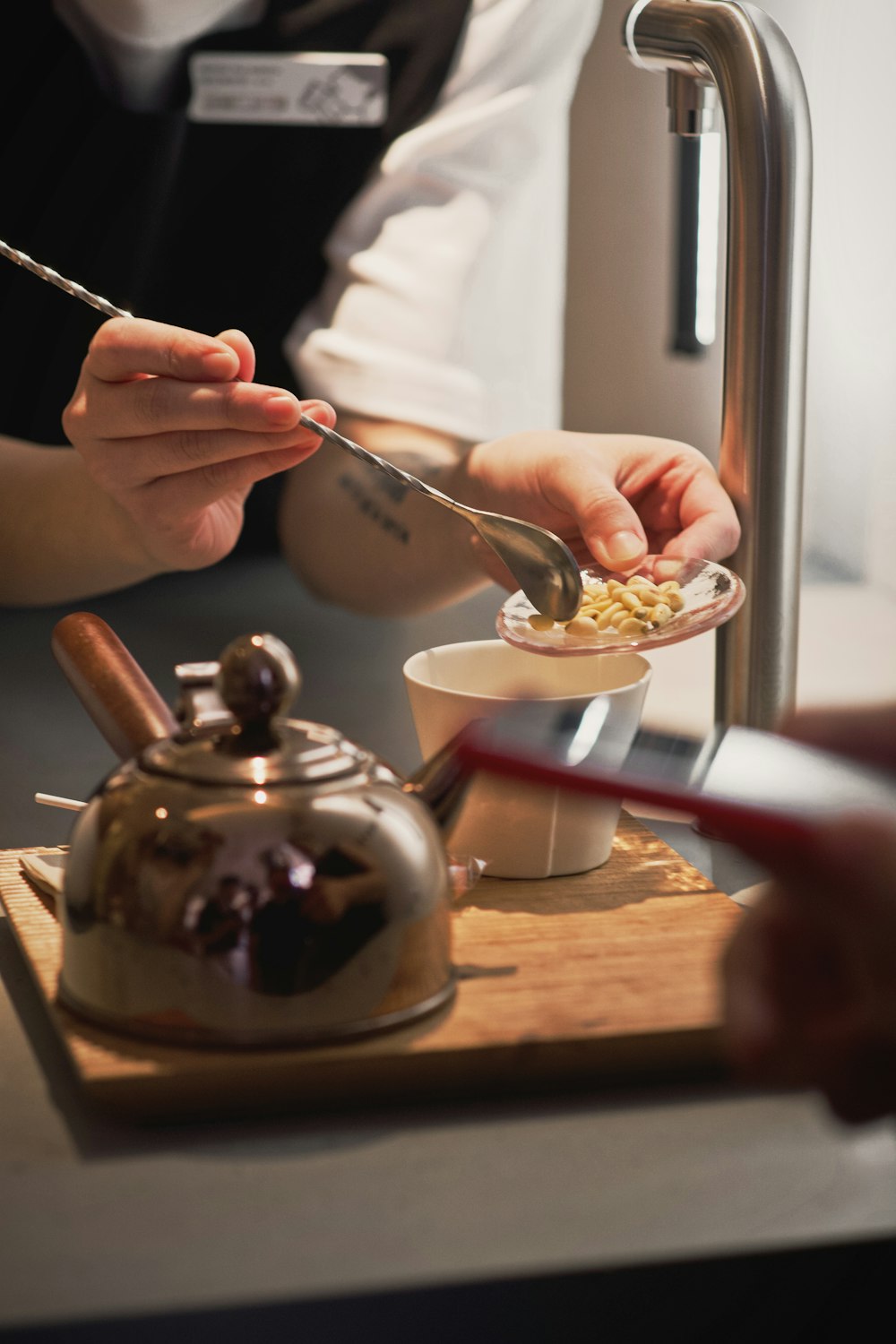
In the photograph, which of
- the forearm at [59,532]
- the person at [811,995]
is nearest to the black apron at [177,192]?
the forearm at [59,532]

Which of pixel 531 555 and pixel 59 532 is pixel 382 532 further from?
pixel 531 555

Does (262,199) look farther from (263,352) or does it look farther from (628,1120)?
(628,1120)

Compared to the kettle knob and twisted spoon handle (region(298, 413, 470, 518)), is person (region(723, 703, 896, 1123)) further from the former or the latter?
twisted spoon handle (region(298, 413, 470, 518))

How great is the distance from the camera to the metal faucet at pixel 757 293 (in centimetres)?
55

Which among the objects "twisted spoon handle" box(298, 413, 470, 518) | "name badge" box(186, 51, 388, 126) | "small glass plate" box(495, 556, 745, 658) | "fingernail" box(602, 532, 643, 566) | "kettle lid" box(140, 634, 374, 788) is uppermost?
"name badge" box(186, 51, 388, 126)

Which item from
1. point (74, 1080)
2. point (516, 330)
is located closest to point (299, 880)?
point (74, 1080)

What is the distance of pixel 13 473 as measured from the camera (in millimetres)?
1093

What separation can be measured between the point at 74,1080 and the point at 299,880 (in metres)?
0.09

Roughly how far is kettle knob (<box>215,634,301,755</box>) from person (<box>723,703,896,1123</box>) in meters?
0.19

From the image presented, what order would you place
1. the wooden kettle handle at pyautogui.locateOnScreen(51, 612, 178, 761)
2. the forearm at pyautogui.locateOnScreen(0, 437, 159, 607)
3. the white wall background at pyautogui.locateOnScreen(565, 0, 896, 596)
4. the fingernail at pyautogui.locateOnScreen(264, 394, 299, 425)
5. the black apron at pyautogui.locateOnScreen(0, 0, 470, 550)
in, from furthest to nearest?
the white wall background at pyautogui.locateOnScreen(565, 0, 896, 596), the black apron at pyautogui.locateOnScreen(0, 0, 470, 550), the forearm at pyautogui.locateOnScreen(0, 437, 159, 607), the fingernail at pyautogui.locateOnScreen(264, 394, 299, 425), the wooden kettle handle at pyautogui.locateOnScreen(51, 612, 178, 761)

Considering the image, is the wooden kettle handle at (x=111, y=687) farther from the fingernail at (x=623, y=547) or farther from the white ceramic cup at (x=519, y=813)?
the fingernail at (x=623, y=547)

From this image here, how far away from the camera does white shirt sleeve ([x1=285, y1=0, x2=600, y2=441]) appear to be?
3.62ft

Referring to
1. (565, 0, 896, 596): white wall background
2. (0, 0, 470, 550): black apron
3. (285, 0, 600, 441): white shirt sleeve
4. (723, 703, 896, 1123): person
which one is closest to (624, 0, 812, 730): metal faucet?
(723, 703, 896, 1123): person

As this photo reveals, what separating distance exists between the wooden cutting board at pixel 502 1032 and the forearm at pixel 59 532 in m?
0.61
